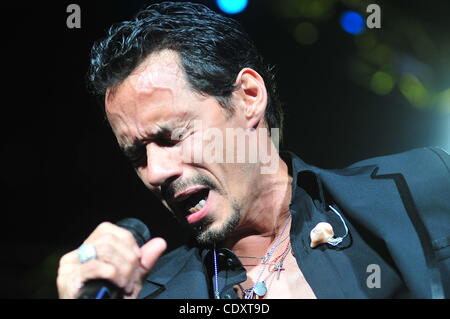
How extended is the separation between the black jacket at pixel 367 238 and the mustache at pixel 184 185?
0.94ft

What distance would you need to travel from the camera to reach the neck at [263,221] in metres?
1.65

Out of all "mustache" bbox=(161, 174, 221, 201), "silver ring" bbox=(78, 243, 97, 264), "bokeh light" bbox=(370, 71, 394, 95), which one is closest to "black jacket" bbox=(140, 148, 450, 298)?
"mustache" bbox=(161, 174, 221, 201)

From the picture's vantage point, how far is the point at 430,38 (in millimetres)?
2102

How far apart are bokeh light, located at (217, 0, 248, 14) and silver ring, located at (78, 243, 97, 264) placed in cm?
125

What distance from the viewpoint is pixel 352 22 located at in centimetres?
204

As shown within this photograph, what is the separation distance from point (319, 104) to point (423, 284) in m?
1.12

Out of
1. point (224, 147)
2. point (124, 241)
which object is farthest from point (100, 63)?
point (124, 241)

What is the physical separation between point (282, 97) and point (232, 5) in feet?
1.60

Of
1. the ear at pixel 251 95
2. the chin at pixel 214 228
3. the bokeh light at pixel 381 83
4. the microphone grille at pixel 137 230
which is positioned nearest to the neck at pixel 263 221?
the chin at pixel 214 228

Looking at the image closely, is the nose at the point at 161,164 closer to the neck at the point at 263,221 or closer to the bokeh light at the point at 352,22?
the neck at the point at 263,221

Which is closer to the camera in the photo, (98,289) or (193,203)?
(98,289)

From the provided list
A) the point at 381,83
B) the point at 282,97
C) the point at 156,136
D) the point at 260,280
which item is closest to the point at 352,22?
the point at 381,83

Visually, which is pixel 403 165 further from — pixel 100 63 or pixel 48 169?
pixel 48 169

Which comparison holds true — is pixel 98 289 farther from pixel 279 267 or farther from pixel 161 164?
pixel 279 267
